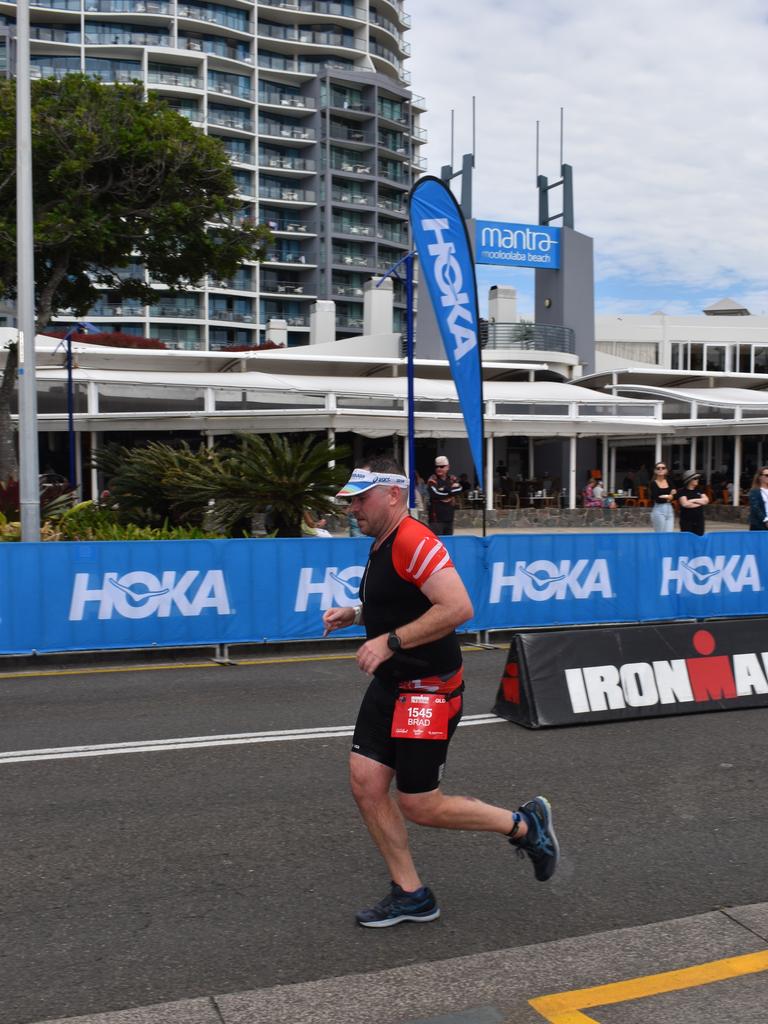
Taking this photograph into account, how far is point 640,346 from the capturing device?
171 ft

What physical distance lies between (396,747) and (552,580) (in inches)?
297

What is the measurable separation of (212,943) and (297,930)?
1.11ft

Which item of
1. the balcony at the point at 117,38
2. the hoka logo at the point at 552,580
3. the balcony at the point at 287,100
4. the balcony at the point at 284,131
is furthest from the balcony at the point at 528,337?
the balcony at the point at 117,38

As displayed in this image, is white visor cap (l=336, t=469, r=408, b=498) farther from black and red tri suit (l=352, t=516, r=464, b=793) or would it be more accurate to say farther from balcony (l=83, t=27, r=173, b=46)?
balcony (l=83, t=27, r=173, b=46)

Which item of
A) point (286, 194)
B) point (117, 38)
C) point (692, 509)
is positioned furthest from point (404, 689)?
point (117, 38)

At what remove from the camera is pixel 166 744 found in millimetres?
6613

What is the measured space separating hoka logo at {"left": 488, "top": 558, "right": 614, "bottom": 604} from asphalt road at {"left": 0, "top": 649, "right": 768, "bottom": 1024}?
12.4 feet

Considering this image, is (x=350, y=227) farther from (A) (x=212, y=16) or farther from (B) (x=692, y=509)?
(B) (x=692, y=509)

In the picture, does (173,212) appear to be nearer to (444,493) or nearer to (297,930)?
(444,493)

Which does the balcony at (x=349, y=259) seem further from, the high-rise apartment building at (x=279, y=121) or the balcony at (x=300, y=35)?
the balcony at (x=300, y=35)

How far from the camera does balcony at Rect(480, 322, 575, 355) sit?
36.0m

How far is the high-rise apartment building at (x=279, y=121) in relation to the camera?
76.9m

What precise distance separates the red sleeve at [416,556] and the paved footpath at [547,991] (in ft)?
4.67

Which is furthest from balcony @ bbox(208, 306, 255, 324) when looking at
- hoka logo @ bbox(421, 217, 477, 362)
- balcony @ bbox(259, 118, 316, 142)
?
hoka logo @ bbox(421, 217, 477, 362)
